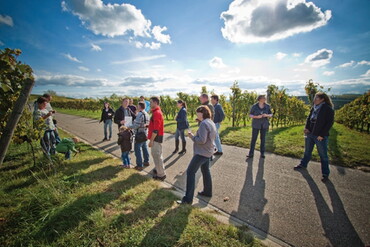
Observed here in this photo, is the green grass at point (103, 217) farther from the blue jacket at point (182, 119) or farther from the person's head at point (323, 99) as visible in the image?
the person's head at point (323, 99)

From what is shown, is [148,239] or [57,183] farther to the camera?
[57,183]

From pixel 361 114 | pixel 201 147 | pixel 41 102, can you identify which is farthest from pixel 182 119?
pixel 361 114

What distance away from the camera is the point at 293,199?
3.36 m

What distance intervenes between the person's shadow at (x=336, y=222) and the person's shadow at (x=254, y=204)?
2.84 ft

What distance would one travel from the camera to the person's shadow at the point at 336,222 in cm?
234

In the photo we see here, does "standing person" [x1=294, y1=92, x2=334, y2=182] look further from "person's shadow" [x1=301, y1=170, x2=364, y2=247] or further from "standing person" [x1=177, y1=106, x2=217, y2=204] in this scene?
"standing person" [x1=177, y1=106, x2=217, y2=204]

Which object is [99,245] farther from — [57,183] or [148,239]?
[57,183]

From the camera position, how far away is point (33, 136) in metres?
4.33

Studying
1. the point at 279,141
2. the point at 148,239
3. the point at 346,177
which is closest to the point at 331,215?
the point at 346,177

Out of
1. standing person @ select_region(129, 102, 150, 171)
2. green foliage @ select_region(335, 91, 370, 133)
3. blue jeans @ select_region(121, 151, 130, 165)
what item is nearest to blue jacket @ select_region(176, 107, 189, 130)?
standing person @ select_region(129, 102, 150, 171)

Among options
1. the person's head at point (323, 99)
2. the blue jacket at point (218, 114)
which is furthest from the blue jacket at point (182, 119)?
the person's head at point (323, 99)

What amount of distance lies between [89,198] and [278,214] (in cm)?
354

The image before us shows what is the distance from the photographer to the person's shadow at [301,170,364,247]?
2344 millimetres

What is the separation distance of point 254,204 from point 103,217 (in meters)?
2.79
